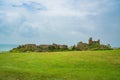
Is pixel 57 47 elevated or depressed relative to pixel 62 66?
elevated

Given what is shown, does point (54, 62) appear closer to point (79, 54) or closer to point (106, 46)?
point (79, 54)

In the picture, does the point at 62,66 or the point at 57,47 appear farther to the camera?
the point at 57,47

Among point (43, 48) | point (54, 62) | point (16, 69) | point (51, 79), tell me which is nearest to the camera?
point (51, 79)

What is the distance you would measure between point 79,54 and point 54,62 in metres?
5.92

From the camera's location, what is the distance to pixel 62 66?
31.3 m

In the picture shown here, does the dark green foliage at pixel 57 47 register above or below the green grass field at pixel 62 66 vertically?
above

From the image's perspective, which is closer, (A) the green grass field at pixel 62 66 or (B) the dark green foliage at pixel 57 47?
(A) the green grass field at pixel 62 66

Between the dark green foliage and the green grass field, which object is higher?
the dark green foliage

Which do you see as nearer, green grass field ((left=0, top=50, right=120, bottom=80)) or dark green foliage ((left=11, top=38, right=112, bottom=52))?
green grass field ((left=0, top=50, right=120, bottom=80))

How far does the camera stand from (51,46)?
2067 inches

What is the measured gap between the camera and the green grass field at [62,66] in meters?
26.1

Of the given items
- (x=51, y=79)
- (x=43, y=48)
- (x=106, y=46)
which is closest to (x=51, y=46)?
→ (x=43, y=48)

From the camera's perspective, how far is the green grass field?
2608 cm

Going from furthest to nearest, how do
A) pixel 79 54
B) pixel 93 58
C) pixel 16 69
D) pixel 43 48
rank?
pixel 43 48, pixel 79 54, pixel 93 58, pixel 16 69
